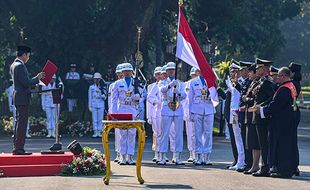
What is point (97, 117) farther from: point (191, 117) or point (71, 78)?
point (191, 117)

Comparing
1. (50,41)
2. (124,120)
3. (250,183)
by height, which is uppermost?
(50,41)

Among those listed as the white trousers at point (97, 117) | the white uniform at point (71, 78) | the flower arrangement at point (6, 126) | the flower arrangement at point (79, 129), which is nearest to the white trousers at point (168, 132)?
the white trousers at point (97, 117)

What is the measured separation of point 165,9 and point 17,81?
54.8 feet

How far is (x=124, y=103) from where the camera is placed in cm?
1861

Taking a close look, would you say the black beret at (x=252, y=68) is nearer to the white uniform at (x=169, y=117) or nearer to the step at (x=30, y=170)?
the white uniform at (x=169, y=117)

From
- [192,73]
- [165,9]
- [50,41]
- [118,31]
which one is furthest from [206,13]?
[192,73]

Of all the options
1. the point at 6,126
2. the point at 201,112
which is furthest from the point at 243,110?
the point at 6,126

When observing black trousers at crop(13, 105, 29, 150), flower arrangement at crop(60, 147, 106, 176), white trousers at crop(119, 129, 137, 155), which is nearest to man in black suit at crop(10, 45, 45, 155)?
black trousers at crop(13, 105, 29, 150)

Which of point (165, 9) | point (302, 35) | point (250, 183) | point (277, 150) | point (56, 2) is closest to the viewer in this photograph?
point (250, 183)

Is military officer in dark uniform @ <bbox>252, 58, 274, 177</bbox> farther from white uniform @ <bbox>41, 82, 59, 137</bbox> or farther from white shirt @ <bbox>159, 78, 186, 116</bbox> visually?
white uniform @ <bbox>41, 82, 59, 137</bbox>

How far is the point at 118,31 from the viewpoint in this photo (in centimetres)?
3066

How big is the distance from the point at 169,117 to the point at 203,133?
820 millimetres

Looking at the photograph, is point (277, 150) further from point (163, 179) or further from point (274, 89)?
point (163, 179)

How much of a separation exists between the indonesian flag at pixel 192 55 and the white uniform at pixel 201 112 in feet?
1.12
